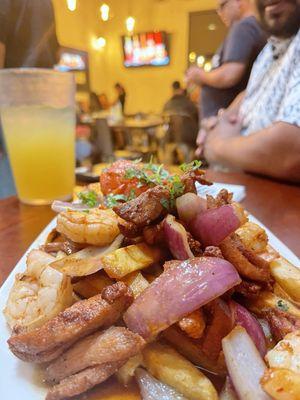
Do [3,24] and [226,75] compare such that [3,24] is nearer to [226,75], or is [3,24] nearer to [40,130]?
[40,130]

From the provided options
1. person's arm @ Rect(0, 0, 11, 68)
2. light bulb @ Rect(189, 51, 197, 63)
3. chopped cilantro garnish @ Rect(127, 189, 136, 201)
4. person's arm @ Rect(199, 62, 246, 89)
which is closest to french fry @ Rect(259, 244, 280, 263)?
chopped cilantro garnish @ Rect(127, 189, 136, 201)

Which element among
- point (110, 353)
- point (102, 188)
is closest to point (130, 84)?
point (102, 188)

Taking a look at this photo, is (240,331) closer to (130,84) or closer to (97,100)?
(97,100)

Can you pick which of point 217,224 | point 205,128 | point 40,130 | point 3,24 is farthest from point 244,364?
point 205,128

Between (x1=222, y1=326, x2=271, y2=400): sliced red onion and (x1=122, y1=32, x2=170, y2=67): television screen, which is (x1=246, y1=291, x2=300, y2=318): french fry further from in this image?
(x1=122, y1=32, x2=170, y2=67): television screen

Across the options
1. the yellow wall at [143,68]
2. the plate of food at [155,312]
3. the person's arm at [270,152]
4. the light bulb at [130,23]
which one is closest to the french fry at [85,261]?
the plate of food at [155,312]

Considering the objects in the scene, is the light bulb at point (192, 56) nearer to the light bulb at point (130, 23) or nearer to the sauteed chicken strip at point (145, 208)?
the light bulb at point (130, 23)
